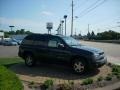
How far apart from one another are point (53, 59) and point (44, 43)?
114 cm

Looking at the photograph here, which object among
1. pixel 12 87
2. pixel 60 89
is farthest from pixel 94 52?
pixel 12 87

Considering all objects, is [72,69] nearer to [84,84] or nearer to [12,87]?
[84,84]

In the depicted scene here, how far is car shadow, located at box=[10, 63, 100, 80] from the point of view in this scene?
10828 mm

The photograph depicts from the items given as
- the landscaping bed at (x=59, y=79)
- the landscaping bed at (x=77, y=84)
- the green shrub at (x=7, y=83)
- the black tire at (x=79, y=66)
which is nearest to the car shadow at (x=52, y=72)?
the landscaping bed at (x=59, y=79)

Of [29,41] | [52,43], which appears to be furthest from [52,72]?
[29,41]

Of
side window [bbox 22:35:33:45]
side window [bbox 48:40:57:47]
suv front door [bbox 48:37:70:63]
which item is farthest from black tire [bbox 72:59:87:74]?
side window [bbox 22:35:33:45]

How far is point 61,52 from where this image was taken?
464 inches

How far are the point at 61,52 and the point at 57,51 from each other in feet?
0.85

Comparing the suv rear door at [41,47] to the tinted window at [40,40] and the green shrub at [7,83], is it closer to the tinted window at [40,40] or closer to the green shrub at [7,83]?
the tinted window at [40,40]

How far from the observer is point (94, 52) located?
11.1 metres

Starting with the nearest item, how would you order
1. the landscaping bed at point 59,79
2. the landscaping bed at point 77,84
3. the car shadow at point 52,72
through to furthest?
the landscaping bed at point 77,84
the landscaping bed at point 59,79
the car shadow at point 52,72

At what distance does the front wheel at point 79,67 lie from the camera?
1114cm

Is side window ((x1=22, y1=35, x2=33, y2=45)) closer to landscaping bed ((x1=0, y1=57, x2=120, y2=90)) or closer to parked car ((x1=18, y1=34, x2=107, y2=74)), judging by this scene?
parked car ((x1=18, y1=34, x2=107, y2=74))

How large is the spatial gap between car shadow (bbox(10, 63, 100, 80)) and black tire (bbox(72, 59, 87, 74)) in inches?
8.2
